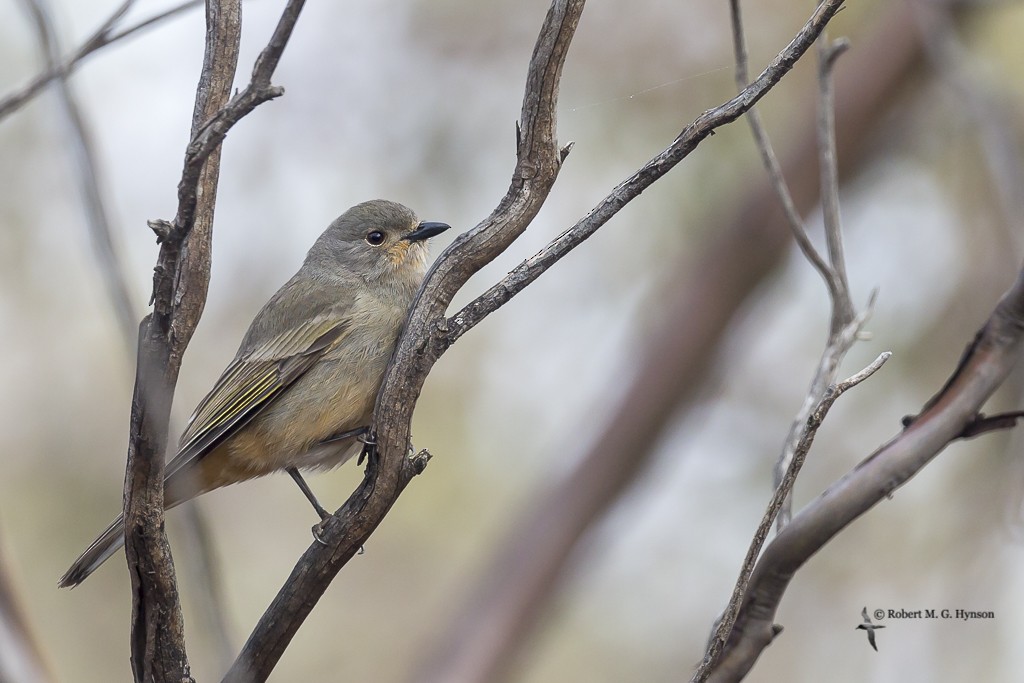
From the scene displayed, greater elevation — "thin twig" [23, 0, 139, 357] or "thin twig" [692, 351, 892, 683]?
"thin twig" [23, 0, 139, 357]

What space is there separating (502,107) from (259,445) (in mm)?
4427

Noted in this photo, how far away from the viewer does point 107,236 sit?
1683 millimetres

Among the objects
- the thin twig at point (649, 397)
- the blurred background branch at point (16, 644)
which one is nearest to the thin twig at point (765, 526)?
the blurred background branch at point (16, 644)

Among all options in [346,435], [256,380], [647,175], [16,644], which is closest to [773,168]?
[647,175]

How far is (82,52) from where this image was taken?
92.1 inches

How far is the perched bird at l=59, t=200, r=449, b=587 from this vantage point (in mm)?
3713

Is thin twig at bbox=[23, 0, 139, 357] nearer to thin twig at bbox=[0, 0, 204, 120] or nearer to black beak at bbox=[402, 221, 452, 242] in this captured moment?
thin twig at bbox=[0, 0, 204, 120]

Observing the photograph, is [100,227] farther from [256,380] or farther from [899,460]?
A: [256,380]

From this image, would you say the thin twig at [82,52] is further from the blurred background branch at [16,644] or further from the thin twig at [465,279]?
the blurred background branch at [16,644]

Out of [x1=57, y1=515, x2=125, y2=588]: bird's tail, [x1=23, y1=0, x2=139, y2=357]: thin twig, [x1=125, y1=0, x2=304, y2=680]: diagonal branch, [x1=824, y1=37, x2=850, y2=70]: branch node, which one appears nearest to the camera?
[x1=23, y1=0, x2=139, y2=357]: thin twig

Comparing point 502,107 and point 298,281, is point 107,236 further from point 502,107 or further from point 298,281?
point 502,107

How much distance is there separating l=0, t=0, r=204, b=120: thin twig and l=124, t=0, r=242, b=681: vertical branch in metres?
0.39

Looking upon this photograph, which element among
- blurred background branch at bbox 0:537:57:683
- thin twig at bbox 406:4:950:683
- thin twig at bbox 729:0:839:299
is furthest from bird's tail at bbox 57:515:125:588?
thin twig at bbox 406:4:950:683

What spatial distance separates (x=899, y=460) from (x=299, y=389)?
2462 mm
